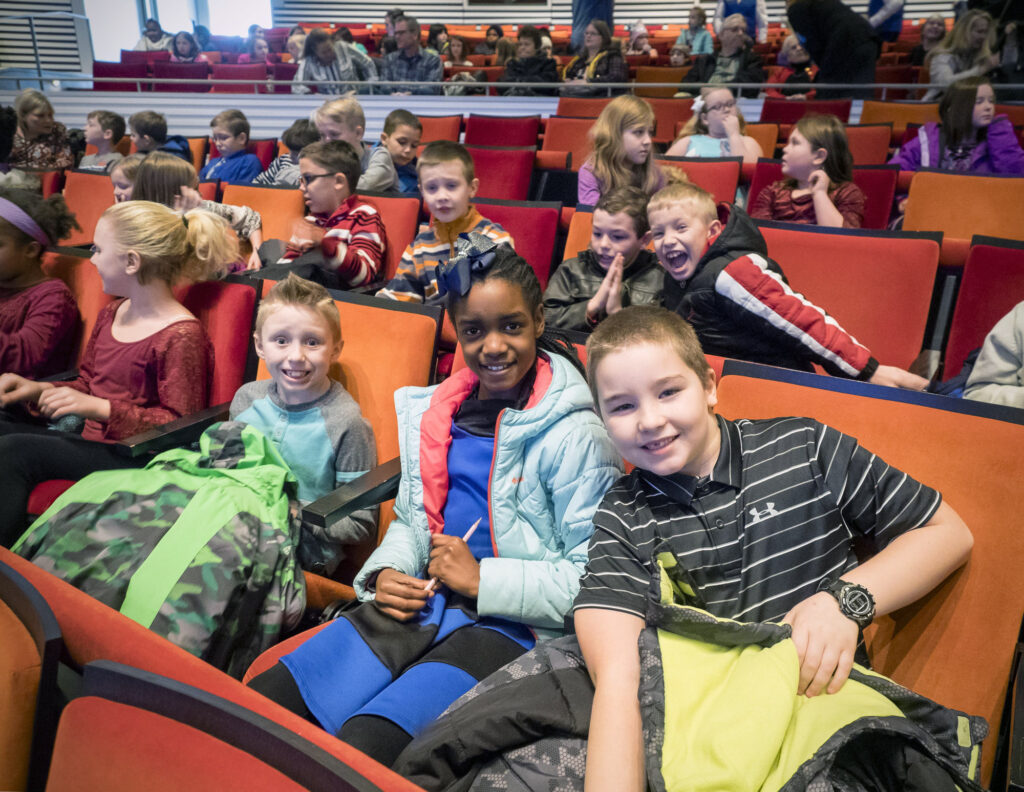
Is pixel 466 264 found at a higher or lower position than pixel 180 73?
lower

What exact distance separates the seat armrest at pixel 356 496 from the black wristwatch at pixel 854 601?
0.84 metres

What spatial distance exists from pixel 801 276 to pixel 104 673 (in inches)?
79.2

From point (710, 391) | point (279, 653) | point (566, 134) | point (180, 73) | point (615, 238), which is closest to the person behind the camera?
point (710, 391)

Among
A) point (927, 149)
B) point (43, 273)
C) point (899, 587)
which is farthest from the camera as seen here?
point (927, 149)

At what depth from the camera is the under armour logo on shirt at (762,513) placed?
0.99 metres

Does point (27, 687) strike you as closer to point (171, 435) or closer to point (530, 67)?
point (171, 435)

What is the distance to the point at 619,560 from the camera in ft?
3.18

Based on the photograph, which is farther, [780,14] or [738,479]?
[780,14]

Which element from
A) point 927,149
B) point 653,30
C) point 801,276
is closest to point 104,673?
point 801,276

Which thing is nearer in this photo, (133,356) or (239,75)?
(133,356)

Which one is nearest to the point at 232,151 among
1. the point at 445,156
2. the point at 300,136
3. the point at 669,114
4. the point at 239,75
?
the point at 300,136

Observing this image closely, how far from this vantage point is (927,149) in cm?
358

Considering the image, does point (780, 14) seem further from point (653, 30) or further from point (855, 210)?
point (855, 210)

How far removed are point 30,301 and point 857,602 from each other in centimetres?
230
